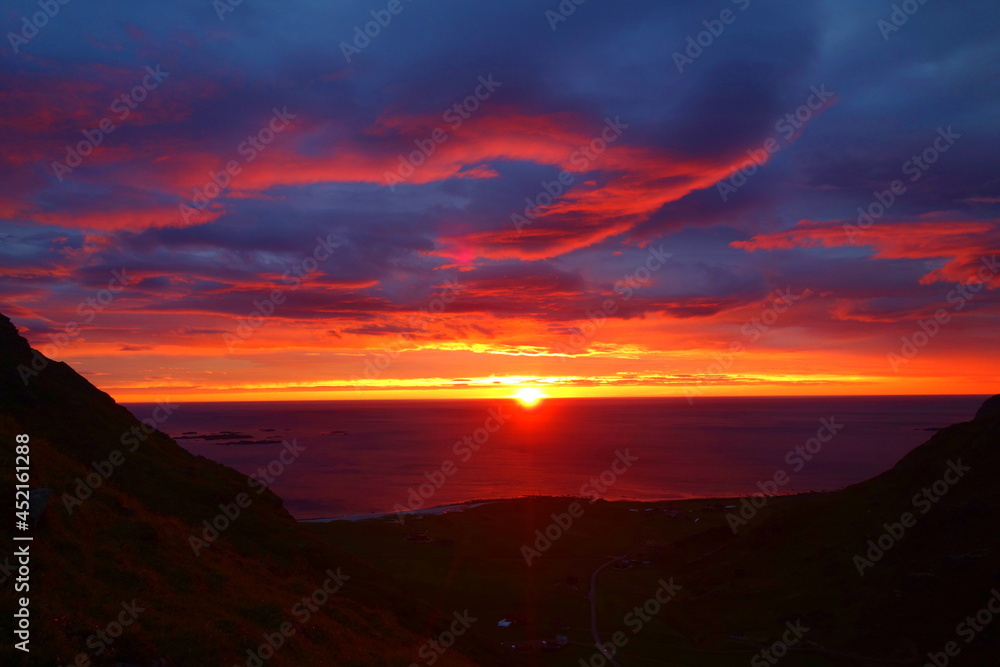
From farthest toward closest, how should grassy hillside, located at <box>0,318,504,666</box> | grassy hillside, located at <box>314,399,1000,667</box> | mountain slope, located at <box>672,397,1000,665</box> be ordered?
grassy hillside, located at <box>314,399,1000,667</box>, mountain slope, located at <box>672,397,1000,665</box>, grassy hillside, located at <box>0,318,504,666</box>

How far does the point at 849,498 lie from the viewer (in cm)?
5834

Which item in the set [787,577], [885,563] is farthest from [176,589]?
[885,563]

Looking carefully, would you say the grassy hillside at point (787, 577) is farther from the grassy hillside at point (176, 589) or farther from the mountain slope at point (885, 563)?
the grassy hillside at point (176, 589)

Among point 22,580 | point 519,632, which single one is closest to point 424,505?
point 519,632

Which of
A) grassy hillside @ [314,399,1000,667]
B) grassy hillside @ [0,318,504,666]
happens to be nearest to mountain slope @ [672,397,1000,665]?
grassy hillside @ [314,399,1000,667]

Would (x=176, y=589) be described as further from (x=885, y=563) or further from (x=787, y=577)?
(x=885, y=563)

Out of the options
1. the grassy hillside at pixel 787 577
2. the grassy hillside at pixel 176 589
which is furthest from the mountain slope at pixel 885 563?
the grassy hillside at pixel 176 589

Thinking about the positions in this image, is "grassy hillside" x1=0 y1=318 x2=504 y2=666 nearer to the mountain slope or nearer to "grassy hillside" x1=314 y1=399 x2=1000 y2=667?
"grassy hillside" x1=314 y1=399 x2=1000 y2=667

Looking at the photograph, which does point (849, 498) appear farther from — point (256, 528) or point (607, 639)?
point (256, 528)

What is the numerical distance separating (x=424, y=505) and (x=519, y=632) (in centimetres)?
7704

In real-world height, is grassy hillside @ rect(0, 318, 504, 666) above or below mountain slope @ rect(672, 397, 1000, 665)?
below

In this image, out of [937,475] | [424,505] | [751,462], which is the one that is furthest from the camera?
[751,462]

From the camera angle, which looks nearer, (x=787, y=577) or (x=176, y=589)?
(x=176, y=589)

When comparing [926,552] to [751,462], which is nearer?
[926,552]
